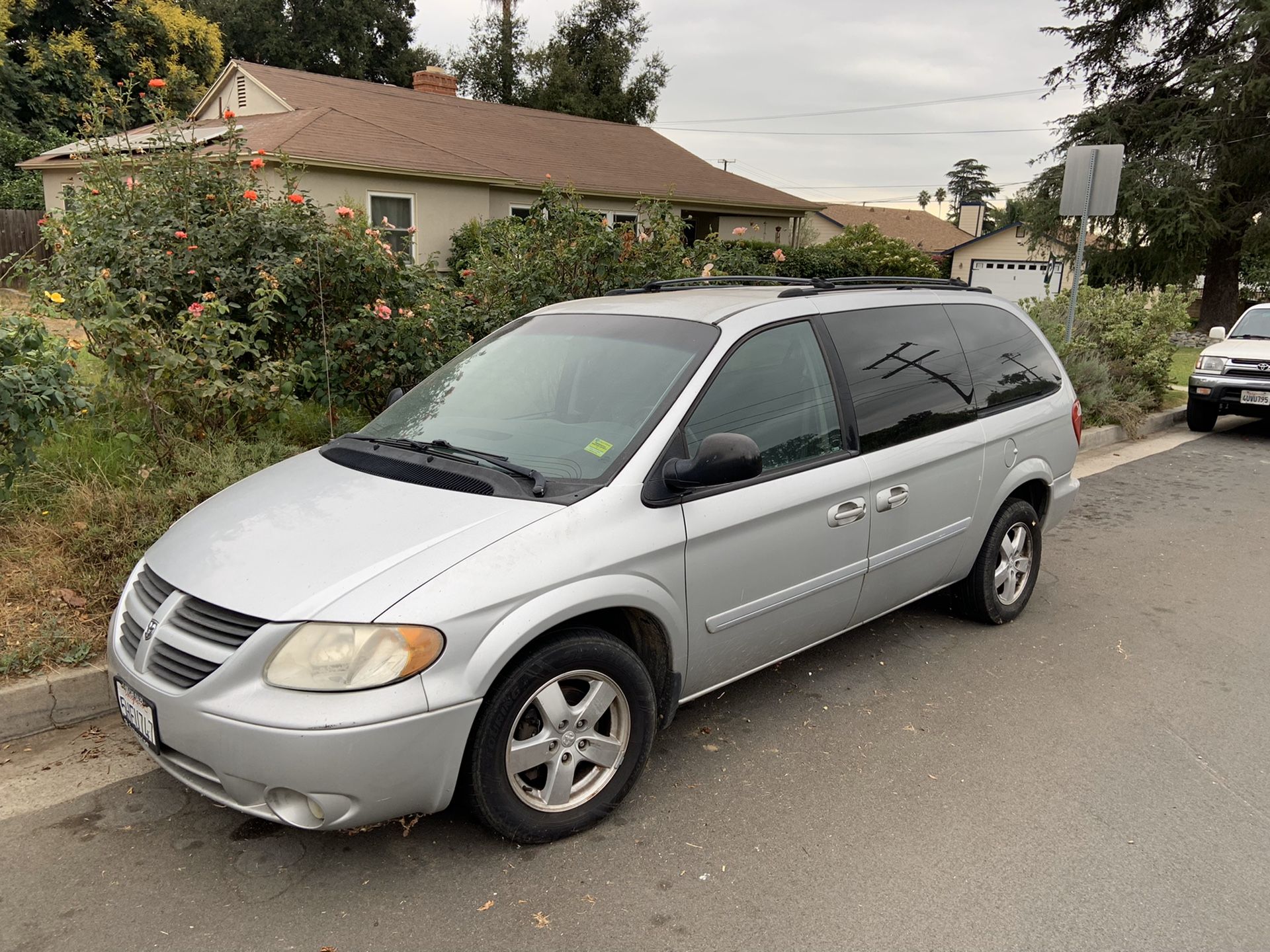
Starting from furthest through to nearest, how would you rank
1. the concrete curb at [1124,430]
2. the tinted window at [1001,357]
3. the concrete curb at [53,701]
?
1. the concrete curb at [1124,430]
2. the tinted window at [1001,357]
3. the concrete curb at [53,701]

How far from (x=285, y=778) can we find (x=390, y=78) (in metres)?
45.0

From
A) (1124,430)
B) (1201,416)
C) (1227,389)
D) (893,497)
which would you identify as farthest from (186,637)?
(1201,416)

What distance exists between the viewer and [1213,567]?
6.14 metres

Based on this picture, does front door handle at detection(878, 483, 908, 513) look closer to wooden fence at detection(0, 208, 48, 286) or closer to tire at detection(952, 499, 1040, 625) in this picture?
tire at detection(952, 499, 1040, 625)

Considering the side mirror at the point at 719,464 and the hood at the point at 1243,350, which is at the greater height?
the side mirror at the point at 719,464

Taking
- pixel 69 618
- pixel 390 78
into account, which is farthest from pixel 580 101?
pixel 69 618

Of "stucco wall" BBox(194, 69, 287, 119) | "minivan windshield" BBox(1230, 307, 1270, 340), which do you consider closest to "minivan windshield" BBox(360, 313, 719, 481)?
"minivan windshield" BBox(1230, 307, 1270, 340)

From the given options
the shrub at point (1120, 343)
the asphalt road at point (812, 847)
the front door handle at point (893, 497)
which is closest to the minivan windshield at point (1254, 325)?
the shrub at point (1120, 343)

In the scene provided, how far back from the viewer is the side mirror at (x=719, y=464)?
3.06m

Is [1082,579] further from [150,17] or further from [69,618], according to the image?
[150,17]

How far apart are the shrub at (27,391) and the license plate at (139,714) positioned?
1954mm

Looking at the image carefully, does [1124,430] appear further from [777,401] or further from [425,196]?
[425,196]

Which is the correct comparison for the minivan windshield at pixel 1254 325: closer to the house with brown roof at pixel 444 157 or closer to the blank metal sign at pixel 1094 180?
the blank metal sign at pixel 1094 180

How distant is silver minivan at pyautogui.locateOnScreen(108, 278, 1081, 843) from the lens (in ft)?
8.48
